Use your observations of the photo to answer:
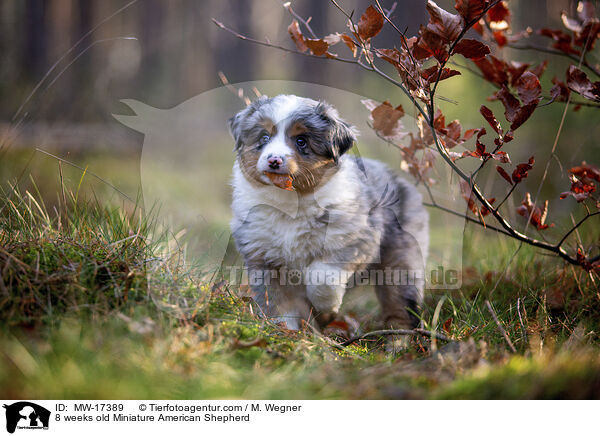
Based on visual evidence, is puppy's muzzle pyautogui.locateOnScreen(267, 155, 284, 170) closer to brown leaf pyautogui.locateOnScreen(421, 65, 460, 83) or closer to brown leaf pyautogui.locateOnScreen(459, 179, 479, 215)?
brown leaf pyautogui.locateOnScreen(421, 65, 460, 83)

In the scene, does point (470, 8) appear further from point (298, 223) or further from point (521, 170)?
point (298, 223)

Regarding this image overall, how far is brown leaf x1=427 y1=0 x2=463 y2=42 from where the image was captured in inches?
78.4

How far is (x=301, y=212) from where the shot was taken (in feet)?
8.87

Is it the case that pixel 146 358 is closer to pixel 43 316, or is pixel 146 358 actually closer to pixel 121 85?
pixel 43 316

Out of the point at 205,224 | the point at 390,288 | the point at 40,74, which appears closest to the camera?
the point at 390,288

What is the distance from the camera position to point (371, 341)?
252 centimetres

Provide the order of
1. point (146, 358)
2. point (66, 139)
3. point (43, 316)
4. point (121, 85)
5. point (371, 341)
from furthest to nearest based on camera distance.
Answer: point (121, 85) < point (66, 139) < point (371, 341) < point (43, 316) < point (146, 358)

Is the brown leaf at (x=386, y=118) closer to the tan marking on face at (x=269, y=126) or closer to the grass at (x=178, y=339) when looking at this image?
the tan marking on face at (x=269, y=126)

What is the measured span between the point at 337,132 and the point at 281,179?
17.4 inches

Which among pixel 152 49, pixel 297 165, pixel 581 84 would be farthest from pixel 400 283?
pixel 152 49

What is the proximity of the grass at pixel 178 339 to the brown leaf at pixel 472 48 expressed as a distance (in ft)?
3.59

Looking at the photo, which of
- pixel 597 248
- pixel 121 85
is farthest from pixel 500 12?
pixel 121 85

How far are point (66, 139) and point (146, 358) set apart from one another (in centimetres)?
349
